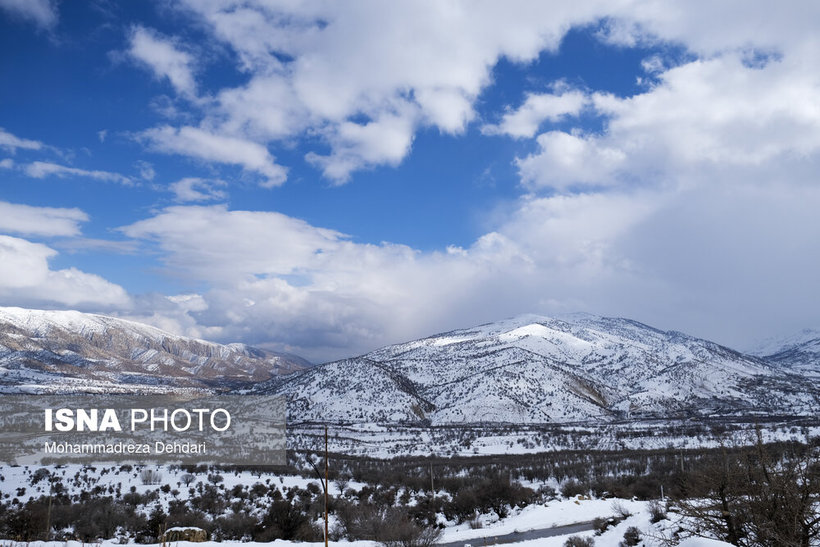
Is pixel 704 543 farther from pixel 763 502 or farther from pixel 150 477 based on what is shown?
pixel 150 477

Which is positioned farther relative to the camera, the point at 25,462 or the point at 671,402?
the point at 671,402

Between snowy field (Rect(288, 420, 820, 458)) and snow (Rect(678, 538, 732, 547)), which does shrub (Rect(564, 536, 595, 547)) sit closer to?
snow (Rect(678, 538, 732, 547))

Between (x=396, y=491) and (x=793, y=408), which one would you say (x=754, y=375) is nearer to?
(x=793, y=408)

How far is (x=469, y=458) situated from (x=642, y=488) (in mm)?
31402

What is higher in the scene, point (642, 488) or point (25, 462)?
point (25, 462)

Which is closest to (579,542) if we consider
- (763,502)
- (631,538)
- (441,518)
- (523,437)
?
(631,538)

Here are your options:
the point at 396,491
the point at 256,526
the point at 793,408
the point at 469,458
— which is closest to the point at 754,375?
the point at 793,408

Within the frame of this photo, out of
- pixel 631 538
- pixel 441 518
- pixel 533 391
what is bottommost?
pixel 441 518

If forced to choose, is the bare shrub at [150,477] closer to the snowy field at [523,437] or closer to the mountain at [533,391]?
the snowy field at [523,437]

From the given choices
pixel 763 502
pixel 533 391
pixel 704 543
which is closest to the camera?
pixel 704 543

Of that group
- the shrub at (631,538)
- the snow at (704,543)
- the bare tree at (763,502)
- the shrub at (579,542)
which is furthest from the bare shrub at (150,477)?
the snow at (704,543)

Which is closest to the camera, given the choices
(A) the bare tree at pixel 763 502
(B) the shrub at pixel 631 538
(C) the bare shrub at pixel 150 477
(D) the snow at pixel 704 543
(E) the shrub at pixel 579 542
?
(D) the snow at pixel 704 543

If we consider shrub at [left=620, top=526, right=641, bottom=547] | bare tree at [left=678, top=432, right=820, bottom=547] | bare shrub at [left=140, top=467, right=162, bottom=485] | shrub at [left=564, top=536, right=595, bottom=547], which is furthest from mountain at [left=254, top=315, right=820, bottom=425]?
bare tree at [left=678, top=432, right=820, bottom=547]

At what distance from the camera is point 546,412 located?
135 meters
